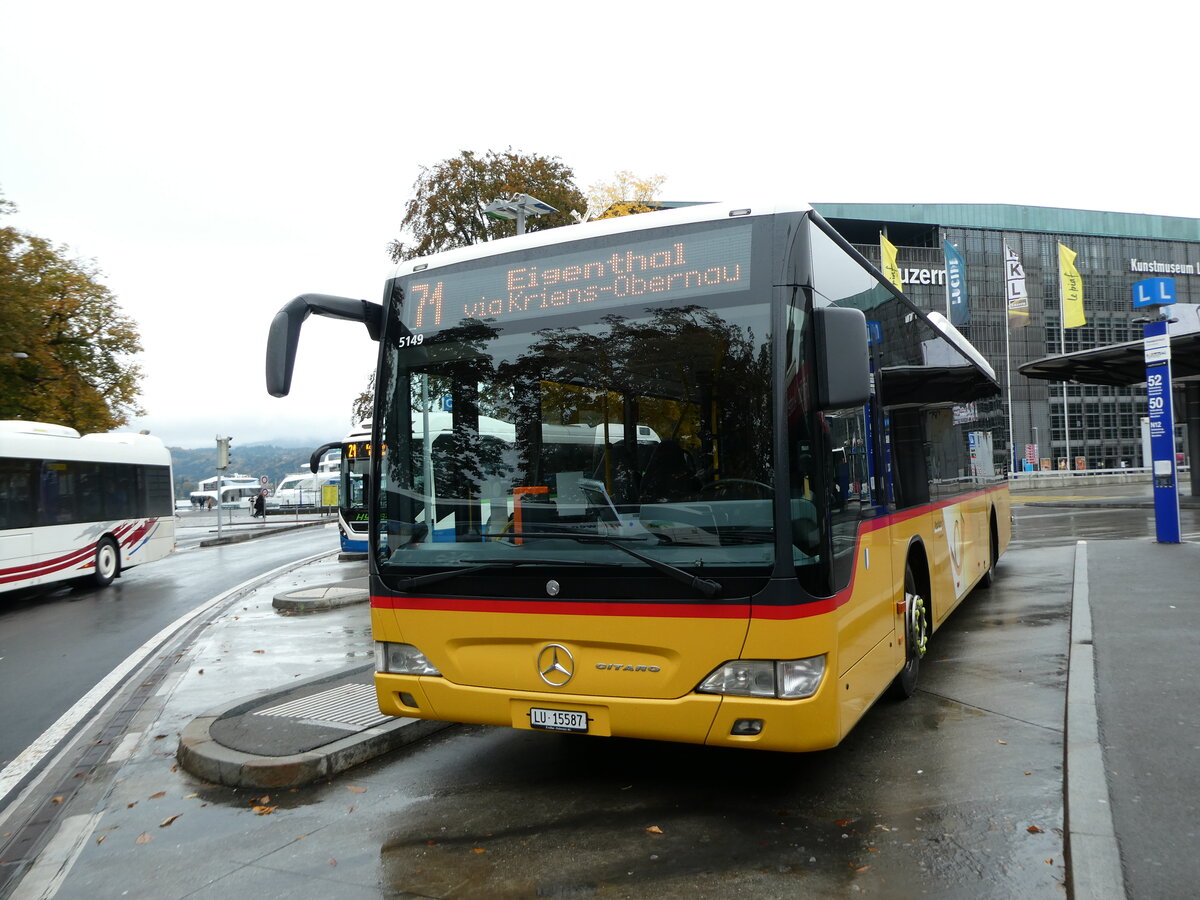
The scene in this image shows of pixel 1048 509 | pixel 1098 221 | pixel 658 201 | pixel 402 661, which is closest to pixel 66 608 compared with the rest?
pixel 402 661

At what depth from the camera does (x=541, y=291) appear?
5.18 m

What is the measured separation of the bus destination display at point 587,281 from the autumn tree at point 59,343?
2723 cm

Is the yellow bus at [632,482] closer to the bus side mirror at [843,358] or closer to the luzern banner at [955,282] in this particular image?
the bus side mirror at [843,358]

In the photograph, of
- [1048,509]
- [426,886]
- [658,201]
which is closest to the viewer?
[426,886]

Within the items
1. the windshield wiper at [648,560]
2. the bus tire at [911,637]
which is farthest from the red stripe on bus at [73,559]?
the bus tire at [911,637]

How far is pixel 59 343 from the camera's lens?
111 feet

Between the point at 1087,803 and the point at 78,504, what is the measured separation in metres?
17.7

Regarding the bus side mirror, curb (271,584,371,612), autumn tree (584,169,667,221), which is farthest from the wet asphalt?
autumn tree (584,169,667,221)

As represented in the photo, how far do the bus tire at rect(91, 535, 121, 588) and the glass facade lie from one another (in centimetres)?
A: 7106

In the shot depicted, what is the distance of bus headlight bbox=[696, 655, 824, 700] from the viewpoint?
4.46 meters

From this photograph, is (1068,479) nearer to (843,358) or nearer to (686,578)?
(843,358)

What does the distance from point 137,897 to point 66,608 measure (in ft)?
42.9

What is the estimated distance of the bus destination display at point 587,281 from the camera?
4.81 metres

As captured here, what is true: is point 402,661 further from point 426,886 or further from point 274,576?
point 274,576
